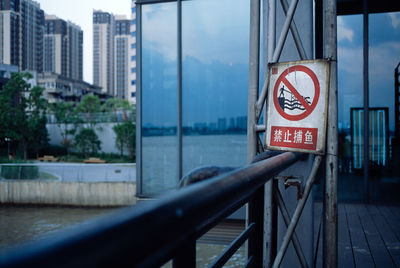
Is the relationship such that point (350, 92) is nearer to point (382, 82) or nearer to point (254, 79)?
point (382, 82)

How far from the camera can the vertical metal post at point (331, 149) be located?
2.61 metres

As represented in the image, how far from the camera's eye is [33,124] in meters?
42.6

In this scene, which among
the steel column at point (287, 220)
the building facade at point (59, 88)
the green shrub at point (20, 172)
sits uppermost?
the building facade at point (59, 88)

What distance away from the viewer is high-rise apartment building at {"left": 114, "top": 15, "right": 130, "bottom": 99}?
5886 inches

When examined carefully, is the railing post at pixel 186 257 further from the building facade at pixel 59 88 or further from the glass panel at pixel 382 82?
the building facade at pixel 59 88

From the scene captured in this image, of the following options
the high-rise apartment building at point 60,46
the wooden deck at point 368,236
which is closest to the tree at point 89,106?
the wooden deck at point 368,236

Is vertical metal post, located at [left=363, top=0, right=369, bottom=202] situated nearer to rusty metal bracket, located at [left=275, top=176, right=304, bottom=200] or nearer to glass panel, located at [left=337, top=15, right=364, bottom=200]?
glass panel, located at [left=337, top=15, right=364, bottom=200]

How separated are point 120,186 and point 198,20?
20066mm

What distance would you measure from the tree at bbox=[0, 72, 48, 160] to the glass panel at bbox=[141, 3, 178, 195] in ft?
123

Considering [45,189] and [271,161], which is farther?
[45,189]

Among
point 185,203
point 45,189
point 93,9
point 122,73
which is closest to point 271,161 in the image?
point 185,203

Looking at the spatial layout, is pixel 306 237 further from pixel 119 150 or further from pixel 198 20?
pixel 119 150

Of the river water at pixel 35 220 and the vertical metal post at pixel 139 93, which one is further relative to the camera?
the river water at pixel 35 220

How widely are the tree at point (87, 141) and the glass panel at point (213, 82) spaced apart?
38.1m
